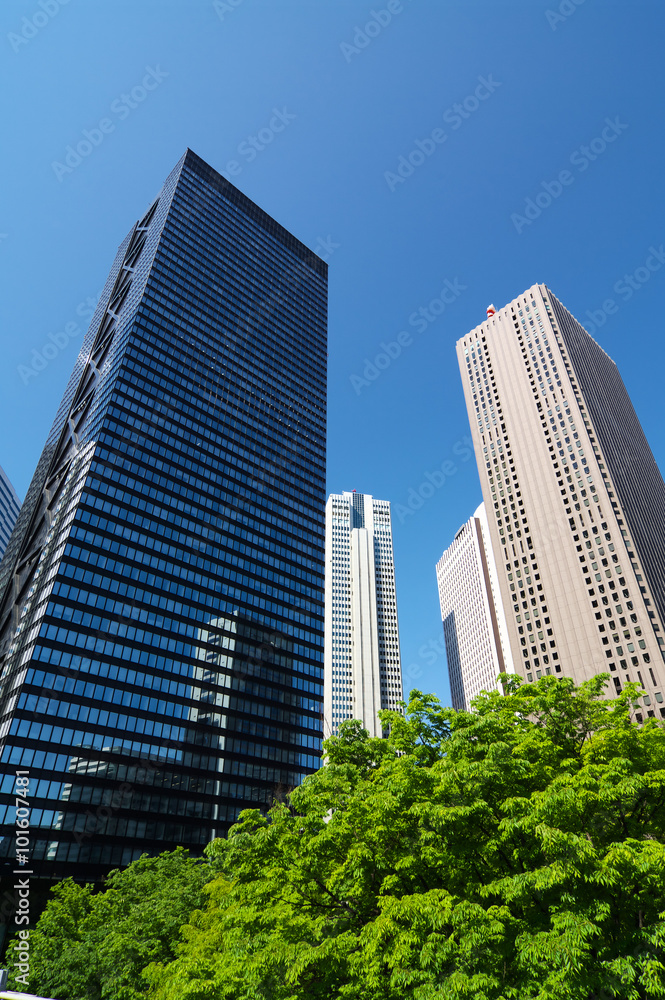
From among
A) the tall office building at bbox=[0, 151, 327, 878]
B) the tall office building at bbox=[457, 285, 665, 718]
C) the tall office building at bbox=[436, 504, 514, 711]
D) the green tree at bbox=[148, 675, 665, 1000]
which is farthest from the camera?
the tall office building at bbox=[436, 504, 514, 711]

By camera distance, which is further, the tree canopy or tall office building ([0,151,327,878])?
tall office building ([0,151,327,878])

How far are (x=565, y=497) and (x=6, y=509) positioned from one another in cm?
16039

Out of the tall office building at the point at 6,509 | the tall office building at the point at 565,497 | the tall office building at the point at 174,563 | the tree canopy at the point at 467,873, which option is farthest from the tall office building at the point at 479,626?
the tree canopy at the point at 467,873

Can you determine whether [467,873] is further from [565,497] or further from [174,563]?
[565,497]

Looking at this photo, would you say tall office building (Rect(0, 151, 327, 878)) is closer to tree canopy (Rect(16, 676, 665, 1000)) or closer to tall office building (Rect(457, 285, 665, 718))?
tall office building (Rect(457, 285, 665, 718))

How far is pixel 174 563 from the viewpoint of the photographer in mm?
86438

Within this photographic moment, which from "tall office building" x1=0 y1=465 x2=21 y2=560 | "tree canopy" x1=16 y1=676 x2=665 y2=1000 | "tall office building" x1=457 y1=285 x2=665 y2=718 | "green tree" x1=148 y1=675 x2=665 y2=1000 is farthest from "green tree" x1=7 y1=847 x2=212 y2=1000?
"tall office building" x1=0 y1=465 x2=21 y2=560

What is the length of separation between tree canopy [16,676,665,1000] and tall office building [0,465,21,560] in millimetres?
176458

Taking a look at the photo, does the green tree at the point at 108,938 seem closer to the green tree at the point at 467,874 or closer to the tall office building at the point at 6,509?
the green tree at the point at 467,874

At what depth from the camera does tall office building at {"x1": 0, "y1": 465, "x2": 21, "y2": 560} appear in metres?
170

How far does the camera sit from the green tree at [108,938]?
23.0m

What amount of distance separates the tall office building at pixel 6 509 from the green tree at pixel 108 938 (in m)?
160

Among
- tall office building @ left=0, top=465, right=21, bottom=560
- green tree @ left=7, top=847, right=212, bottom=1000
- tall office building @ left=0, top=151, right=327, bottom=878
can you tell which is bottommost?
green tree @ left=7, top=847, right=212, bottom=1000

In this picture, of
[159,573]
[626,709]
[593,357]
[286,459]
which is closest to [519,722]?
[626,709]
